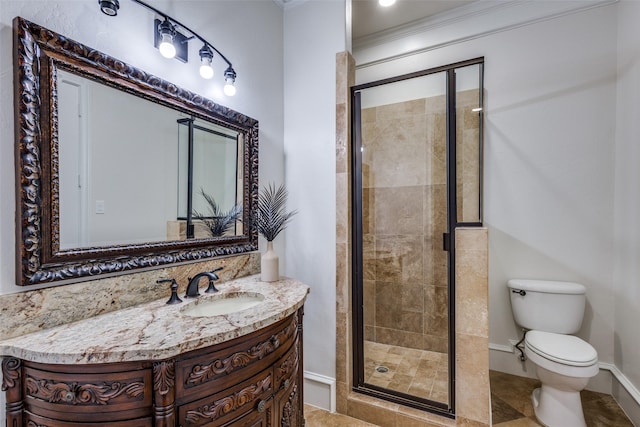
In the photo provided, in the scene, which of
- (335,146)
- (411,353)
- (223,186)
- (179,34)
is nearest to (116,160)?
(223,186)

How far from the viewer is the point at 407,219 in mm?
2160

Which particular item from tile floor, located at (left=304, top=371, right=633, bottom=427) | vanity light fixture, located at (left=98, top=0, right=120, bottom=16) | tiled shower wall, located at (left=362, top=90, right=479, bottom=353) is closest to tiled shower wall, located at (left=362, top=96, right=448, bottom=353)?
tiled shower wall, located at (left=362, top=90, right=479, bottom=353)

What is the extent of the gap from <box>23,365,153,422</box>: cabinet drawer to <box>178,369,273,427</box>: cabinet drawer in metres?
0.15

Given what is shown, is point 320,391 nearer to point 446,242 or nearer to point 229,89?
point 446,242

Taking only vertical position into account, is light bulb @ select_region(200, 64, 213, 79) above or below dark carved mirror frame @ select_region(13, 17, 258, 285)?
above

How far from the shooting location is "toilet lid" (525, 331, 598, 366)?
65.2 inches

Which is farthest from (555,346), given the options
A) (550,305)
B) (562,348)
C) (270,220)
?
(270,220)

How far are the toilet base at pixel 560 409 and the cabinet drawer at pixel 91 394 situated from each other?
87.2 inches

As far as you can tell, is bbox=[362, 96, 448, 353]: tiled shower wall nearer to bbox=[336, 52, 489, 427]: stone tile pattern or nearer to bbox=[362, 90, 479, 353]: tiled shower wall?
bbox=[362, 90, 479, 353]: tiled shower wall

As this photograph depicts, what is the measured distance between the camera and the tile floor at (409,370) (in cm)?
181

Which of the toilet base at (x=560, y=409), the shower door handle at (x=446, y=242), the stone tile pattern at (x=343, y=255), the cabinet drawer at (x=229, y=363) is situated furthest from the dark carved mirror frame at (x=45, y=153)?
the toilet base at (x=560, y=409)

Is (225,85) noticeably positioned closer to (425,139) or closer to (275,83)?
(275,83)

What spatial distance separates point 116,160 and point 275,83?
49.0 inches

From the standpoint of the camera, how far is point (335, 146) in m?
1.95
